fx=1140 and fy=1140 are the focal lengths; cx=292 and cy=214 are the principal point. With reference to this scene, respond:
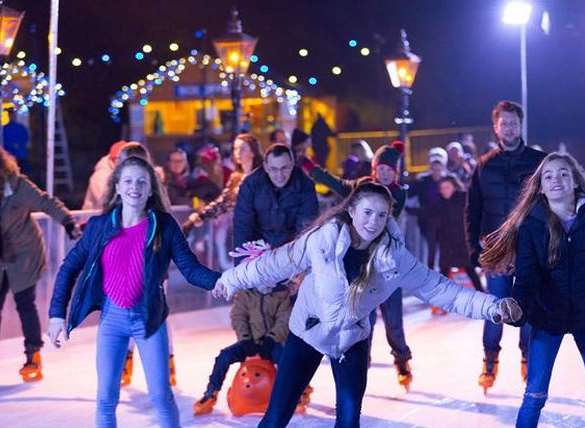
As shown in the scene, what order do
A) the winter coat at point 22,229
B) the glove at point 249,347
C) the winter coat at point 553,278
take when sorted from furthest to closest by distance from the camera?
the winter coat at point 22,229
the glove at point 249,347
the winter coat at point 553,278

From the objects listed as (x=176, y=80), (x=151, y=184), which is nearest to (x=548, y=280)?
(x=151, y=184)

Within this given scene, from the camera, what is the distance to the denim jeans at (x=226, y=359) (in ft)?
22.6

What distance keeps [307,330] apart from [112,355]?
91 centimetres

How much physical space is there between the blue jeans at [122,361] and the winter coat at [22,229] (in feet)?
8.25

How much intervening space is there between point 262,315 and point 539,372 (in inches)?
87.0

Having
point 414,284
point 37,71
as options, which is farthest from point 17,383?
point 37,71

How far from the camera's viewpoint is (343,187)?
7.86 metres

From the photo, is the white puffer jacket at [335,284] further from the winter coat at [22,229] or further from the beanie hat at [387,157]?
the winter coat at [22,229]

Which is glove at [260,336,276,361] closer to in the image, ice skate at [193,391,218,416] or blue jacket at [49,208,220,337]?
ice skate at [193,391,218,416]

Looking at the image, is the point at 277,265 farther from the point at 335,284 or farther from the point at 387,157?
the point at 387,157

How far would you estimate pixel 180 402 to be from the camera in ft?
23.6

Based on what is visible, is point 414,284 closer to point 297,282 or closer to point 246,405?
point 297,282

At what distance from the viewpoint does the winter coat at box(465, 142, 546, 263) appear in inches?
290

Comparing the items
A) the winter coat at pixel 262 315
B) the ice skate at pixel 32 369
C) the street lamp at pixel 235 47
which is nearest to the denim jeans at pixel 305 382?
the winter coat at pixel 262 315
